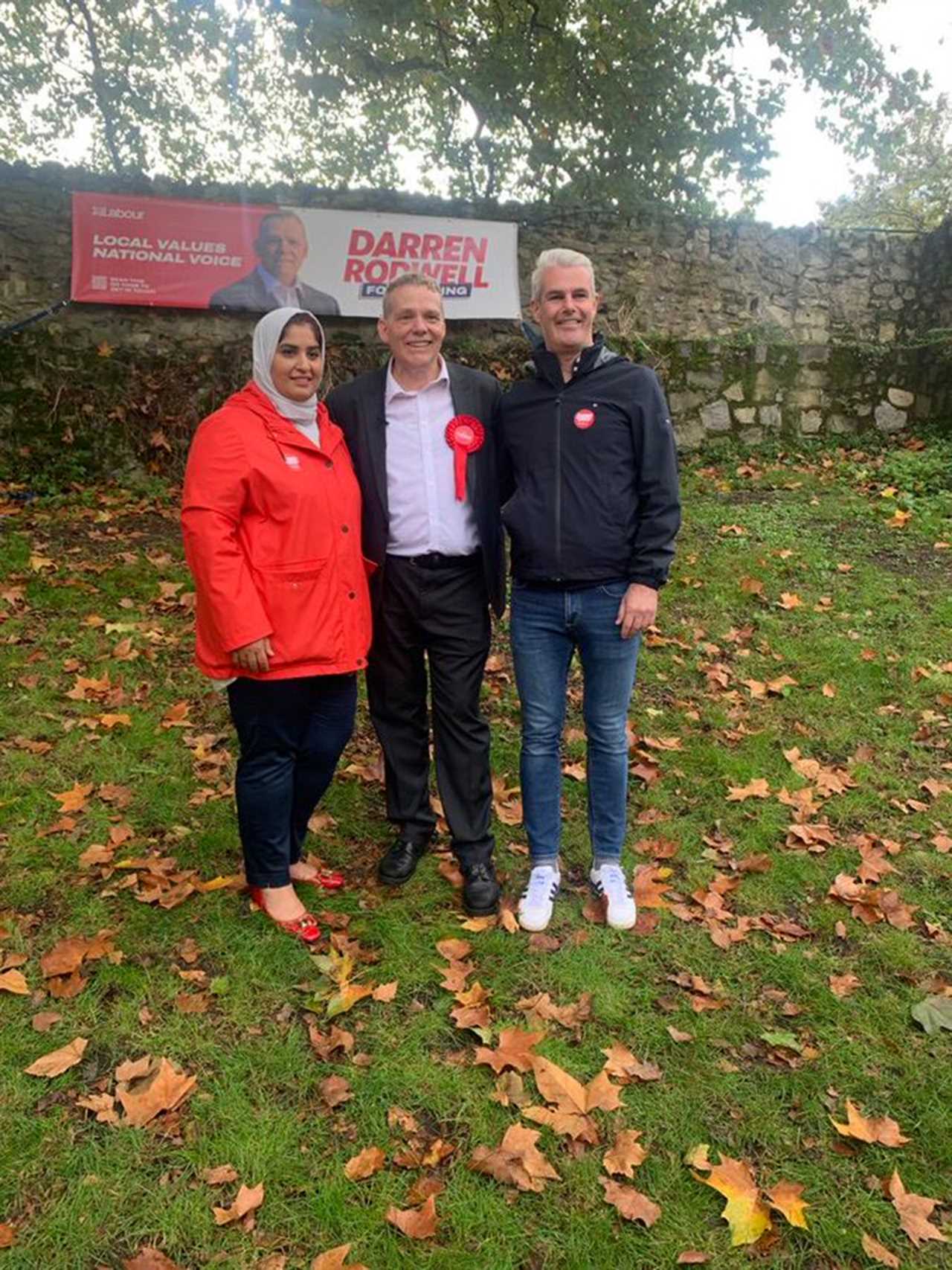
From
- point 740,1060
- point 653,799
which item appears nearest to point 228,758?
point 653,799

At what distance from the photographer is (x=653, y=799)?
13.0ft

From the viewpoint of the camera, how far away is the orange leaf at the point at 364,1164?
2.12m

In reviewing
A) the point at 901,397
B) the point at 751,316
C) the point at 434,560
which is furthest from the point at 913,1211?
the point at 751,316

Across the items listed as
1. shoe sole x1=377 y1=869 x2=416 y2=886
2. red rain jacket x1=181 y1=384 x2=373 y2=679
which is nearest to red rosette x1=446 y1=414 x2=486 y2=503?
red rain jacket x1=181 y1=384 x2=373 y2=679

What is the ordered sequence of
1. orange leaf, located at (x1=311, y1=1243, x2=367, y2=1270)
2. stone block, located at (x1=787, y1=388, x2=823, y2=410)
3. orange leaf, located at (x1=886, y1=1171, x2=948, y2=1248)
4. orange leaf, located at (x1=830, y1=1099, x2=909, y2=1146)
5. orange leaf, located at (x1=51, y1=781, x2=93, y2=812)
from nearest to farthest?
orange leaf, located at (x1=311, y1=1243, x2=367, y2=1270), orange leaf, located at (x1=886, y1=1171, x2=948, y2=1248), orange leaf, located at (x1=830, y1=1099, x2=909, y2=1146), orange leaf, located at (x1=51, y1=781, x2=93, y2=812), stone block, located at (x1=787, y1=388, x2=823, y2=410)

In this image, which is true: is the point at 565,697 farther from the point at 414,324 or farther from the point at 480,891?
the point at 414,324

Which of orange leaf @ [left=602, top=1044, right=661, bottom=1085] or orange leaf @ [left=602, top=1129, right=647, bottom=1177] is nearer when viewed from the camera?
orange leaf @ [left=602, top=1129, right=647, bottom=1177]

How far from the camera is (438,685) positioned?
3.11 meters

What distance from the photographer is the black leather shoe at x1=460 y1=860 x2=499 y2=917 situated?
3133 mm

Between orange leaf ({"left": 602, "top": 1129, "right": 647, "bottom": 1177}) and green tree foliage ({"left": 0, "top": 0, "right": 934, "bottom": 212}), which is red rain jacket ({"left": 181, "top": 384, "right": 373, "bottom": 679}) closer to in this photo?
orange leaf ({"left": 602, "top": 1129, "right": 647, "bottom": 1177})

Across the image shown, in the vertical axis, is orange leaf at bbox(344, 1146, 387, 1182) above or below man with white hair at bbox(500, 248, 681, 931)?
below

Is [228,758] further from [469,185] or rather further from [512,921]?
[469,185]

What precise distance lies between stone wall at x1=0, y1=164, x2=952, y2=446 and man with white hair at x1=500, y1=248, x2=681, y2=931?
7.02 m

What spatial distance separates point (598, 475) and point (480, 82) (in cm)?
1459
